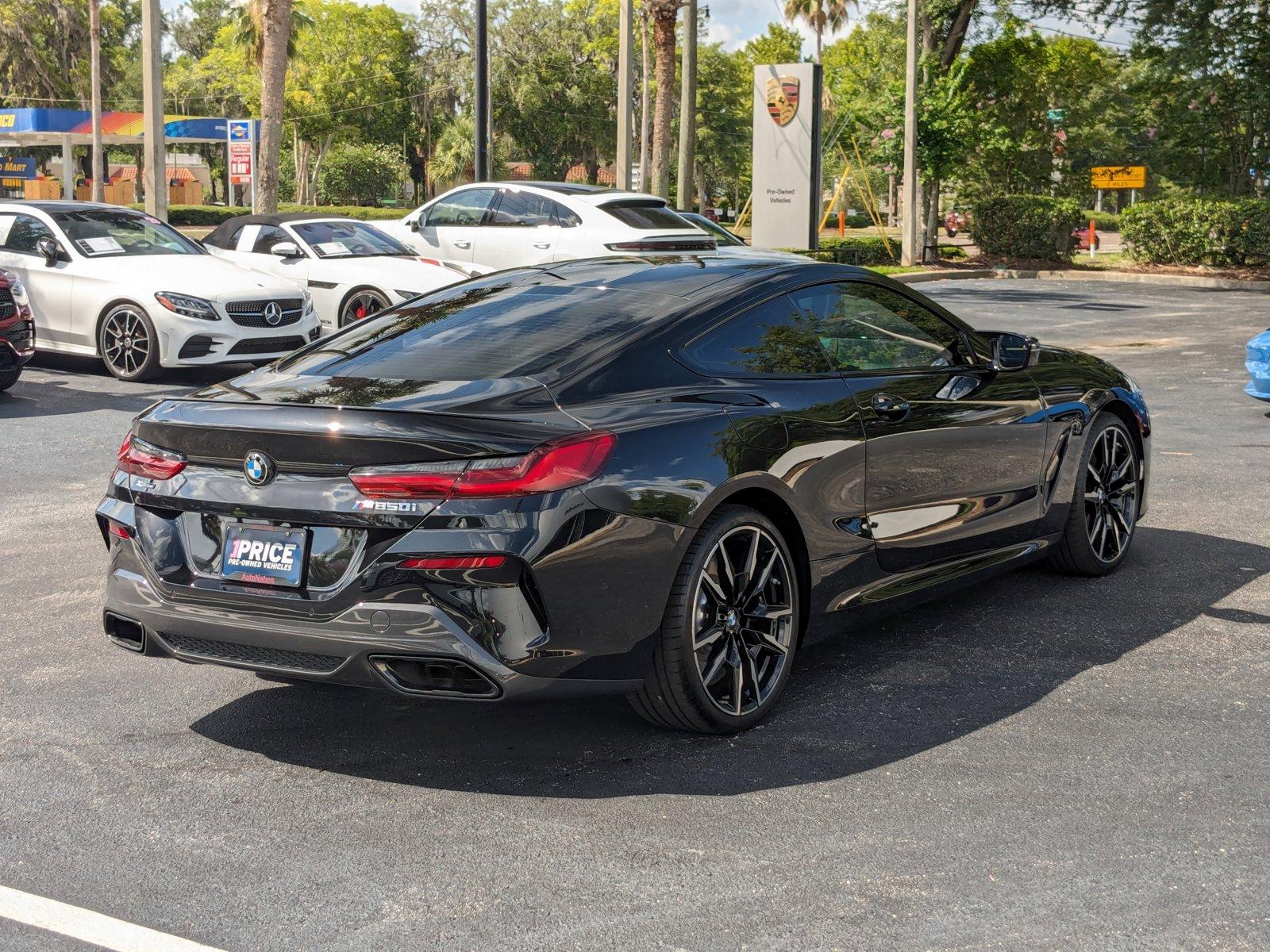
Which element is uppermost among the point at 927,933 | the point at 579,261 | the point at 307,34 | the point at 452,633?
the point at 307,34

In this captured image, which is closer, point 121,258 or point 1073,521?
point 1073,521

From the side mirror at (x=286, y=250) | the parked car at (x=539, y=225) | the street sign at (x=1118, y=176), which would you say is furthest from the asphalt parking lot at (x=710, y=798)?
the street sign at (x=1118, y=176)

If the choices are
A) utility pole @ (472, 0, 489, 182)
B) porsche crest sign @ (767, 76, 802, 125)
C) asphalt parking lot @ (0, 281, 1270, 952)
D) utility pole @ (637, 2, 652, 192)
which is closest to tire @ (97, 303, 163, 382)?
asphalt parking lot @ (0, 281, 1270, 952)

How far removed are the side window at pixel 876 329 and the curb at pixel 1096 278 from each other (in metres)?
26.1

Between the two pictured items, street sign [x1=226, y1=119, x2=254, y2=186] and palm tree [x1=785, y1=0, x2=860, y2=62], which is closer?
street sign [x1=226, y1=119, x2=254, y2=186]

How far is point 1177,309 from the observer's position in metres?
25.3

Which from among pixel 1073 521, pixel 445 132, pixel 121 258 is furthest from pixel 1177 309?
pixel 445 132

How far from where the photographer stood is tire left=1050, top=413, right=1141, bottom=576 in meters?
6.77

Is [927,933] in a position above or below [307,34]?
below

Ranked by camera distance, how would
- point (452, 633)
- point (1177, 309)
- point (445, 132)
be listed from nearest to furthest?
point (452, 633), point (1177, 309), point (445, 132)

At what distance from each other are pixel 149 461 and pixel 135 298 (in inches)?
392

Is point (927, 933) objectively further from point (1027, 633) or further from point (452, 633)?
point (1027, 633)

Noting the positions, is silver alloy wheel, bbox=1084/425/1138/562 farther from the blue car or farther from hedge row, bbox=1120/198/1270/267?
hedge row, bbox=1120/198/1270/267

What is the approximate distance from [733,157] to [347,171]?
2174 cm
